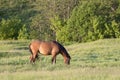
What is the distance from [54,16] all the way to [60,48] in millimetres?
29917

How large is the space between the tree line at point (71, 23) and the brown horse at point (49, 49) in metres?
21.9

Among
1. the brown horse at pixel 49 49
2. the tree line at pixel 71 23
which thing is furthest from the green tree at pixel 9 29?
the brown horse at pixel 49 49

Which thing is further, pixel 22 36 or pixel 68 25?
pixel 22 36

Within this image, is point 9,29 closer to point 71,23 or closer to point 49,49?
point 71,23

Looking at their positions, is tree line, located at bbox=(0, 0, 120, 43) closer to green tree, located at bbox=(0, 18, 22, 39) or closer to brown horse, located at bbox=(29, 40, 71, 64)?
green tree, located at bbox=(0, 18, 22, 39)

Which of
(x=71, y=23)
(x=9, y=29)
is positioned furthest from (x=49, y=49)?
(x=9, y=29)

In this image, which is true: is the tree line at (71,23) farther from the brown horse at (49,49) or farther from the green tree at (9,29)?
the brown horse at (49,49)

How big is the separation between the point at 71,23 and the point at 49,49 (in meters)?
24.2

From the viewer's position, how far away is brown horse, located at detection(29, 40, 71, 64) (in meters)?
19.2

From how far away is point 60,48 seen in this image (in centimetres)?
1922

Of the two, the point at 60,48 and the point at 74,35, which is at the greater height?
the point at 60,48

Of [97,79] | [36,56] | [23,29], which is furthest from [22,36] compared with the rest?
[97,79]

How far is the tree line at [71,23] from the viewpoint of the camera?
42125 mm

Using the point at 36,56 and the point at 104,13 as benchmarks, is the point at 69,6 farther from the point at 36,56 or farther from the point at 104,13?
the point at 36,56
